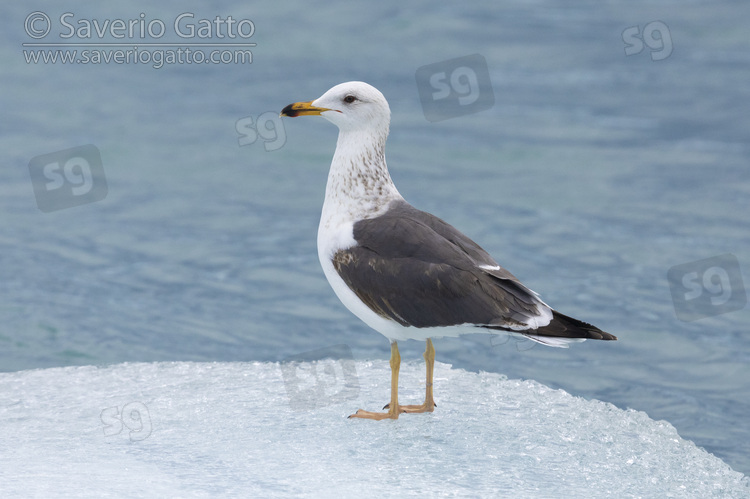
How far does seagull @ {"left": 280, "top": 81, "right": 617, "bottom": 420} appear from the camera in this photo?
5031mm

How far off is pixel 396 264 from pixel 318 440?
41.5 inches

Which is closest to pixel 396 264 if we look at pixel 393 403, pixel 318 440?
pixel 393 403

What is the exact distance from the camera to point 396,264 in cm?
520

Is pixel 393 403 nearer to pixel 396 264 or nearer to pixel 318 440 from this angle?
pixel 318 440

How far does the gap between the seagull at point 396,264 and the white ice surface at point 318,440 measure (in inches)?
17.6

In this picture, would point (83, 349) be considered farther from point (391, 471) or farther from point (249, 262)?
point (391, 471)

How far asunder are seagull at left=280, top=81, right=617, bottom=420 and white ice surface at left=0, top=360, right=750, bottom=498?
448 mm

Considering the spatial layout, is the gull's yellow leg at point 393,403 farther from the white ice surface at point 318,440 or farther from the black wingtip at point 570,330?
the black wingtip at point 570,330

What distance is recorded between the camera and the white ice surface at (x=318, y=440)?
5008 mm

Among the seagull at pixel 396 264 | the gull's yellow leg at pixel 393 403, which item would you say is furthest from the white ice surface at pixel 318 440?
the seagull at pixel 396 264

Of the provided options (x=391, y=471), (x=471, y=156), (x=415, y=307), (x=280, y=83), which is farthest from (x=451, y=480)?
(x=280, y=83)

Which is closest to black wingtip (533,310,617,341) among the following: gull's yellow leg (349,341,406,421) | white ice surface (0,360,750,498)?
white ice surface (0,360,750,498)

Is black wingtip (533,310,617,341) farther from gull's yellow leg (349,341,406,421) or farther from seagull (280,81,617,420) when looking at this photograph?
gull's yellow leg (349,341,406,421)

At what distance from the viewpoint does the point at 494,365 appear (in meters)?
8.86
